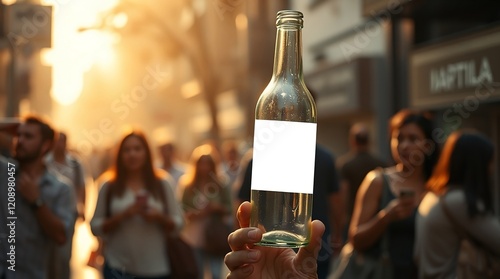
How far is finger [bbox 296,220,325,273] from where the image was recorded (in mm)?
1993

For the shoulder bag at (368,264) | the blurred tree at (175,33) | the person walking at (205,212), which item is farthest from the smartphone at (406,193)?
the blurred tree at (175,33)

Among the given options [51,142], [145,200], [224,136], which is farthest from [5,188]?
[224,136]

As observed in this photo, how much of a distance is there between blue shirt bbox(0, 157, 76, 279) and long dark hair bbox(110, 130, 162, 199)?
2.74ft

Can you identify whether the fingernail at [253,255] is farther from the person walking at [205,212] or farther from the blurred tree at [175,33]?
the blurred tree at [175,33]

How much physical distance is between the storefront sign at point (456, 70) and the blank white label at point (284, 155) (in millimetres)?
8121

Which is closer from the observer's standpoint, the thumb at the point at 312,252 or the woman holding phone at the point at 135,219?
the thumb at the point at 312,252

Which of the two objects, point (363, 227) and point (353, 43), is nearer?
point (363, 227)

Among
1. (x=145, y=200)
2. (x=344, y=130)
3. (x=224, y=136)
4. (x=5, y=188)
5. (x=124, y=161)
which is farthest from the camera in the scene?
(x=224, y=136)

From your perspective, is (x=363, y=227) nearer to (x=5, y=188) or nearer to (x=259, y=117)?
(x=5, y=188)

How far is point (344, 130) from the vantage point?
18.0m

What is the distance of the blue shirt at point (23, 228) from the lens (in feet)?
14.0

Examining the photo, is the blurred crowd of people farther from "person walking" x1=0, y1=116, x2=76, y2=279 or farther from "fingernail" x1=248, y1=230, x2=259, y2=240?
"fingernail" x1=248, y1=230, x2=259, y2=240

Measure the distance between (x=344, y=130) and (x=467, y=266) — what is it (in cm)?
1420

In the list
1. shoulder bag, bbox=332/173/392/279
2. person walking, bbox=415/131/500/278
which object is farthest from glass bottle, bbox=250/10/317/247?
shoulder bag, bbox=332/173/392/279
